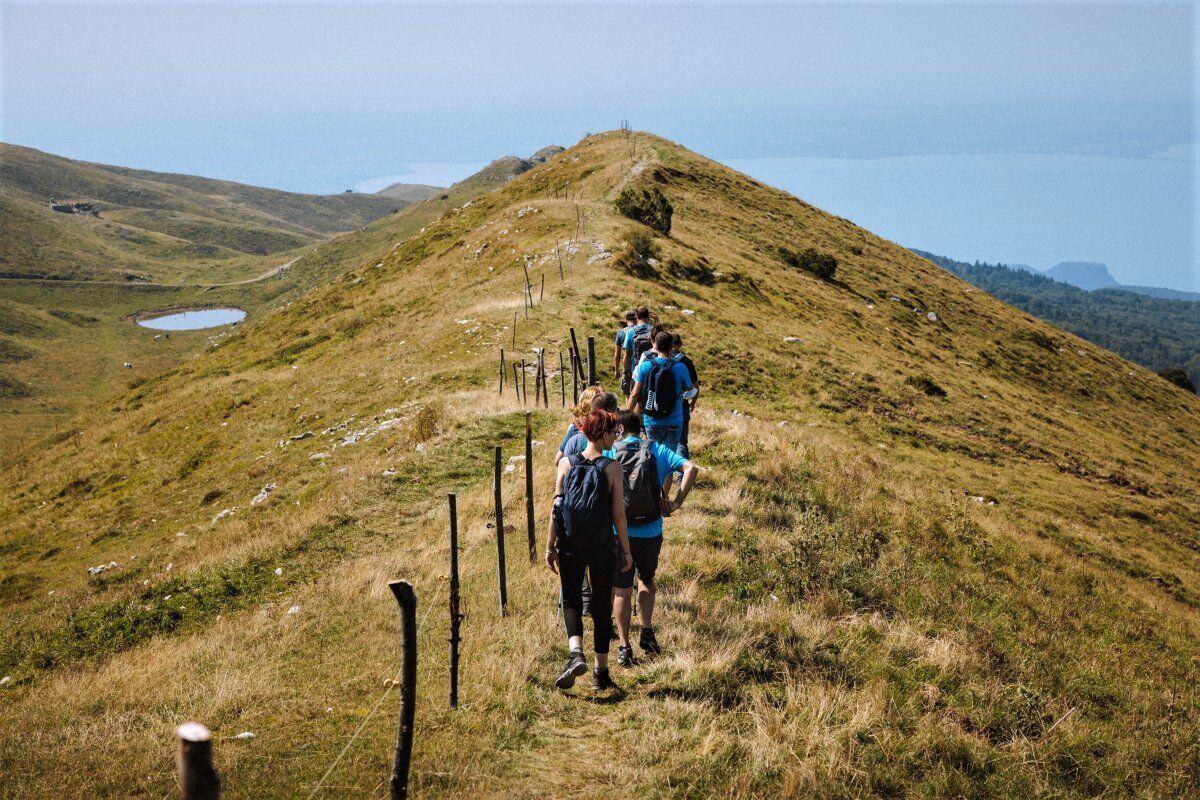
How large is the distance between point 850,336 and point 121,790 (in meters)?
38.1

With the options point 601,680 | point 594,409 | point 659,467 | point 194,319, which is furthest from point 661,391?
point 194,319

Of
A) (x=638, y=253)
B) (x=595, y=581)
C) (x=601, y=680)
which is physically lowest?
(x=601, y=680)

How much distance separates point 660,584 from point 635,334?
581cm

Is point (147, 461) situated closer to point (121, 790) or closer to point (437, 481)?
point (437, 481)

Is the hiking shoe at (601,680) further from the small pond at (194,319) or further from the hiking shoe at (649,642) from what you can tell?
the small pond at (194,319)

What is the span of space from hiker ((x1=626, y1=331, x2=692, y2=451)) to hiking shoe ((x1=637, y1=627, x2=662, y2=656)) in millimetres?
3078

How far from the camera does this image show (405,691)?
4727 mm

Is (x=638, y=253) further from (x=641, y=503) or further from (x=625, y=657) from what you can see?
(x=625, y=657)

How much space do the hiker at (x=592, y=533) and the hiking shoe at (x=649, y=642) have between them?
729 millimetres

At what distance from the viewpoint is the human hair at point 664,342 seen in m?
9.40

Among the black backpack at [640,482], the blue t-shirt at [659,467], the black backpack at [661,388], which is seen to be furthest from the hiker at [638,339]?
the black backpack at [640,482]

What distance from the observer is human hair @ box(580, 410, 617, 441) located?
6039mm

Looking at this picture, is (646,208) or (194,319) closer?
(646,208)

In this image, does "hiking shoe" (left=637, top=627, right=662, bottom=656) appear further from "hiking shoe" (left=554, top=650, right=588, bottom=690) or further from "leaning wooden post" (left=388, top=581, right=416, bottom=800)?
"leaning wooden post" (left=388, top=581, right=416, bottom=800)
